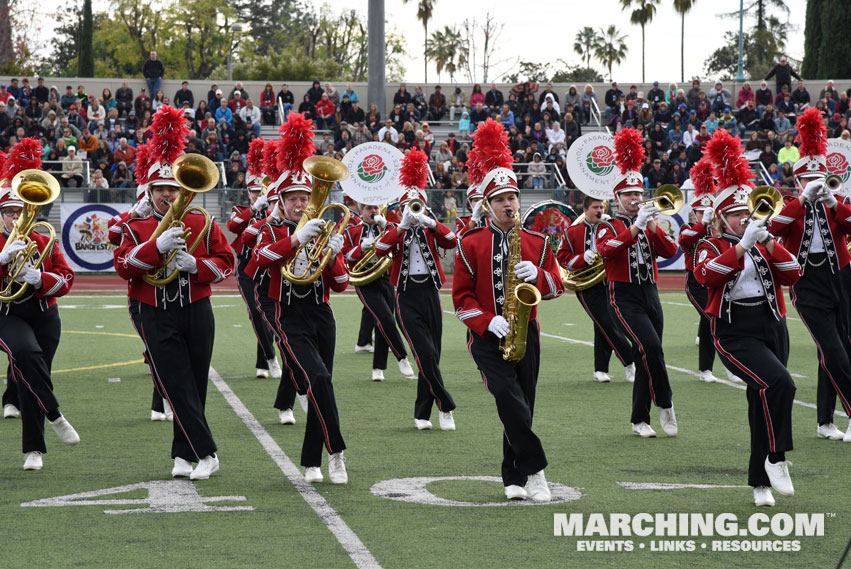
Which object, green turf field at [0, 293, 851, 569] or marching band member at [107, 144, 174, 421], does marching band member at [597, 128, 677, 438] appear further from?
marching band member at [107, 144, 174, 421]

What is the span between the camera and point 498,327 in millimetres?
6027

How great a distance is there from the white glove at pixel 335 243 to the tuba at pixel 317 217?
0.06 feet

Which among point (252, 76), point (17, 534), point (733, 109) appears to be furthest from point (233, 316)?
point (252, 76)

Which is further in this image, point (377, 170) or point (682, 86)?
point (682, 86)

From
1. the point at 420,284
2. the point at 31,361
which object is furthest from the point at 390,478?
the point at 420,284

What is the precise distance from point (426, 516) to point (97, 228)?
1965 centimetres

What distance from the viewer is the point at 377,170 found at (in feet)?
34.3

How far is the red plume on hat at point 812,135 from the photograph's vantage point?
27.1 ft

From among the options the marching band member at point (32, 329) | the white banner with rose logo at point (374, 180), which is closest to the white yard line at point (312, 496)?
the marching band member at point (32, 329)

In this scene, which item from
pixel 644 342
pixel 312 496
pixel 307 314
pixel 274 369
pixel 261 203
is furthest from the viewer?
pixel 274 369

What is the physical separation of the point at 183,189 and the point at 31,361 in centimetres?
162

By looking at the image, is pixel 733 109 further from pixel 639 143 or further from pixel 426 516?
pixel 426 516

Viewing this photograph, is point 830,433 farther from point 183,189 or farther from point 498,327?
point 183,189

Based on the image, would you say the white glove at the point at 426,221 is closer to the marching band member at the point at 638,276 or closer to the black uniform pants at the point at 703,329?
the marching band member at the point at 638,276
